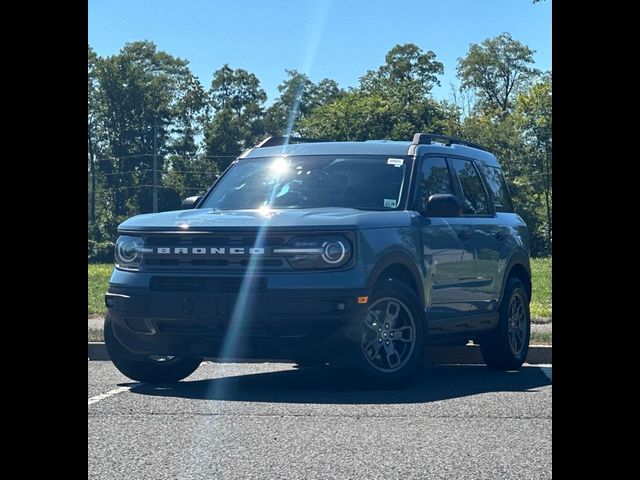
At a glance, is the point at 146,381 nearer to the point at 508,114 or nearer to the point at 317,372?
the point at 317,372

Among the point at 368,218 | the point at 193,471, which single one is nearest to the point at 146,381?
the point at 368,218

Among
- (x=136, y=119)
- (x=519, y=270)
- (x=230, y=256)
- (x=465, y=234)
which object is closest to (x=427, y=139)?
(x=465, y=234)

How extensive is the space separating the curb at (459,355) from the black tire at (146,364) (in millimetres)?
2006

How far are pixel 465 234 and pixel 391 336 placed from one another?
1749 millimetres

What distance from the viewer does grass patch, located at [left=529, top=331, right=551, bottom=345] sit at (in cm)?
1205

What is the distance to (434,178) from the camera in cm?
1027

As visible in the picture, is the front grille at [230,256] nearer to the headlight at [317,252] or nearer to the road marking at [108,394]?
the headlight at [317,252]

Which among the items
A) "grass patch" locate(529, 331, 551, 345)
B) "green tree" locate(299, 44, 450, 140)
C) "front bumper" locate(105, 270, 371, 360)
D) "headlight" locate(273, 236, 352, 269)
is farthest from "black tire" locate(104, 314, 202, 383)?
"green tree" locate(299, 44, 450, 140)

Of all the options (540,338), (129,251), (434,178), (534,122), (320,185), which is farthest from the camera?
(534,122)

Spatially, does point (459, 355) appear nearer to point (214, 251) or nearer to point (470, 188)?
point (470, 188)

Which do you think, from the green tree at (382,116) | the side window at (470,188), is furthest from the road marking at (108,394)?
the green tree at (382,116)

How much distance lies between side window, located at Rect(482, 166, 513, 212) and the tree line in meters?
62.3

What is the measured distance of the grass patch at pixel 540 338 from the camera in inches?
474
